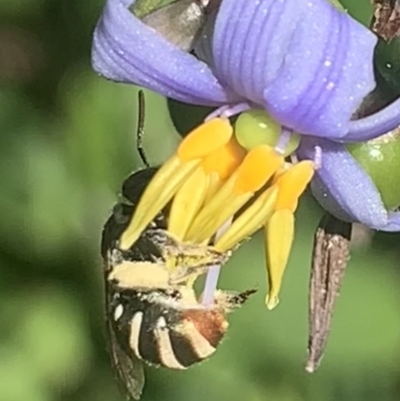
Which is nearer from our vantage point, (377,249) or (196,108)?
(196,108)

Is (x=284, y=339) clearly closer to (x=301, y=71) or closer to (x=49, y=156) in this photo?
(x=49, y=156)

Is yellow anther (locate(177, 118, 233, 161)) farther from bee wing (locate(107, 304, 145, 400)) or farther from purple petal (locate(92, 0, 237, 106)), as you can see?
bee wing (locate(107, 304, 145, 400))

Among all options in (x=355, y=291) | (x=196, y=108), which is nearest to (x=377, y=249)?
(x=355, y=291)

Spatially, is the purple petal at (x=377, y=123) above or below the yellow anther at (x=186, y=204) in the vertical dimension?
above

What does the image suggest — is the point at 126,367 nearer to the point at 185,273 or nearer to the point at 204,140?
the point at 185,273

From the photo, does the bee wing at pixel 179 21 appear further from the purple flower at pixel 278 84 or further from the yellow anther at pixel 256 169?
the yellow anther at pixel 256 169

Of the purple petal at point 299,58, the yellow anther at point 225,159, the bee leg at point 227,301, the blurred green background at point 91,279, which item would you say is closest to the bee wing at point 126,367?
the bee leg at point 227,301
